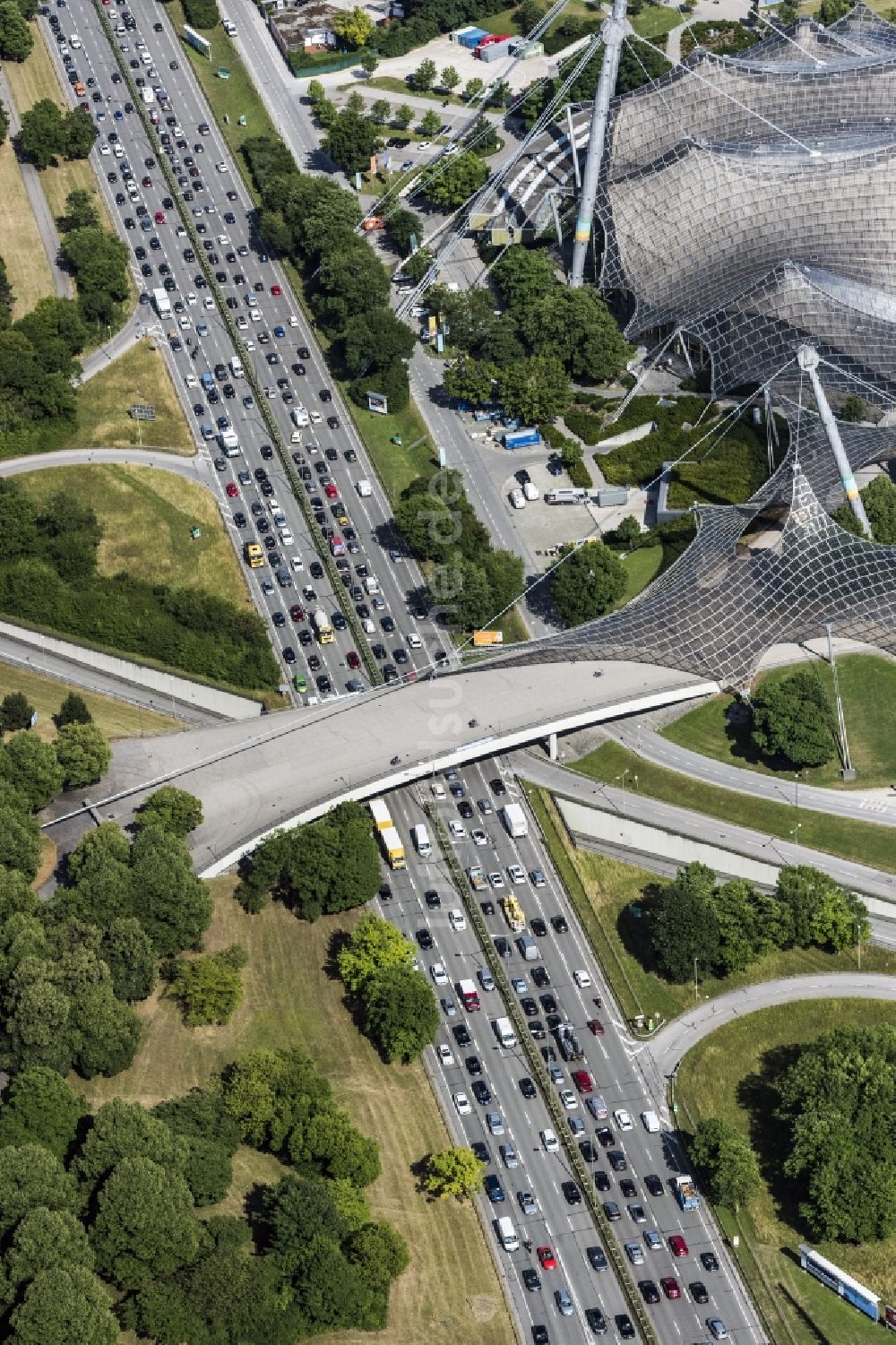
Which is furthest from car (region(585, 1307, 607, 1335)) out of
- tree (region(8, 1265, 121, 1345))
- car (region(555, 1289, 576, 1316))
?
tree (region(8, 1265, 121, 1345))

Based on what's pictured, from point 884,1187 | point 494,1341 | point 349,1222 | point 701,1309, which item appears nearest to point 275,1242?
point 349,1222

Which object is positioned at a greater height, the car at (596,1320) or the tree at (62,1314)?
the tree at (62,1314)

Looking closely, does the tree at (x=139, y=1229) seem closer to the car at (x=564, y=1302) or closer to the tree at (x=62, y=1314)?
the tree at (x=62, y=1314)

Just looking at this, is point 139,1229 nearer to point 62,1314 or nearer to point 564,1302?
point 62,1314

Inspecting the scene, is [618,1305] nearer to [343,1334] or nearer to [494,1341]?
[494,1341]

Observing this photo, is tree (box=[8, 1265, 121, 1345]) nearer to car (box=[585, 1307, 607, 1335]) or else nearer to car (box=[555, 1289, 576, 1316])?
car (box=[555, 1289, 576, 1316])

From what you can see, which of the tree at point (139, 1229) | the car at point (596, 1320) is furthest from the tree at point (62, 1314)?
the car at point (596, 1320)
